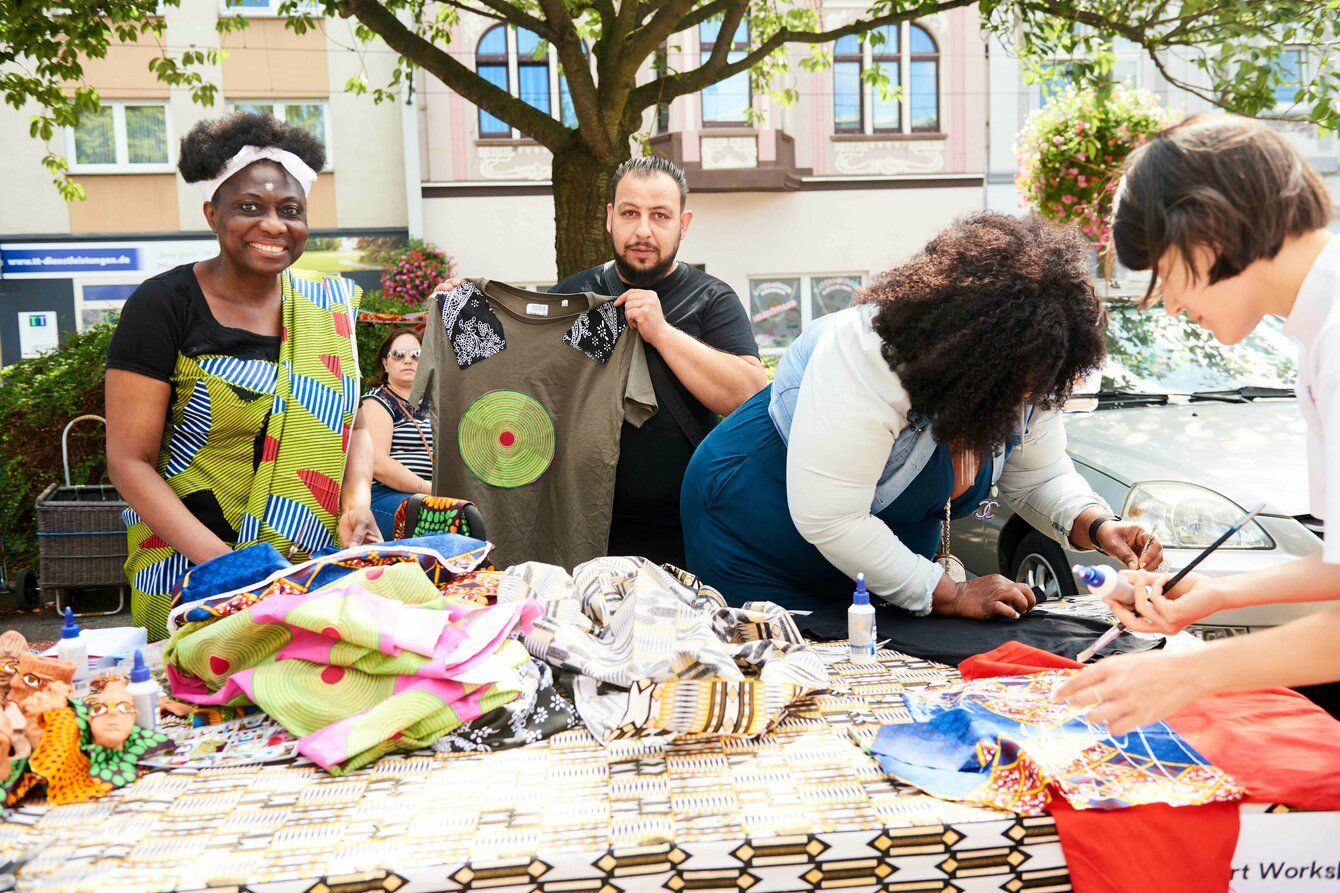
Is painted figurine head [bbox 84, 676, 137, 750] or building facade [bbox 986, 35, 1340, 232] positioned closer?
painted figurine head [bbox 84, 676, 137, 750]

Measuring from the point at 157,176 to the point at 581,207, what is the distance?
45.0 feet

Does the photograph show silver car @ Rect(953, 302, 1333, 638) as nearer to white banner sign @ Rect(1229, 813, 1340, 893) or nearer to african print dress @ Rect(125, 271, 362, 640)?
white banner sign @ Rect(1229, 813, 1340, 893)

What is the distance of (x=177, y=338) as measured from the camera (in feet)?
8.84

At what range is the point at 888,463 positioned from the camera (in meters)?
2.65

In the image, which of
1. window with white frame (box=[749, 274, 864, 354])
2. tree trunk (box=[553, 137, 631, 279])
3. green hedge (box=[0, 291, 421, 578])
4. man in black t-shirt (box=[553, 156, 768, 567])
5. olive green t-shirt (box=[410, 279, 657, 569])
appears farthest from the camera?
window with white frame (box=[749, 274, 864, 354])

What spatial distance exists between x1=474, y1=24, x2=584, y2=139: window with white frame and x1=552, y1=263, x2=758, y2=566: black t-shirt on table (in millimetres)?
14597

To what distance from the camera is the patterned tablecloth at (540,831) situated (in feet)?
5.34

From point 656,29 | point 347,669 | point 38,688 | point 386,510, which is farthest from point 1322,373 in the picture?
point 656,29

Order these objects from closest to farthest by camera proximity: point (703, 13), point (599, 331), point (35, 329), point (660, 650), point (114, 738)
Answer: point (114, 738) → point (660, 650) → point (599, 331) → point (703, 13) → point (35, 329)

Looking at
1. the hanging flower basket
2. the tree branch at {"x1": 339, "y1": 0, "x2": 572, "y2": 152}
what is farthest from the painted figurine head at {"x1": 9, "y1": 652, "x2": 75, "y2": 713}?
the hanging flower basket

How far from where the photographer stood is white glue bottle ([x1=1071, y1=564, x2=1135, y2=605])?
205 cm

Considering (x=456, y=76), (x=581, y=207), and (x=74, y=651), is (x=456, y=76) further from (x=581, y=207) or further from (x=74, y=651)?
(x=74, y=651)

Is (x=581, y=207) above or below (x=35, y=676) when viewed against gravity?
above

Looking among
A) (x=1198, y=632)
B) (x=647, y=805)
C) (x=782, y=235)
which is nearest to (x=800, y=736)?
(x=647, y=805)
